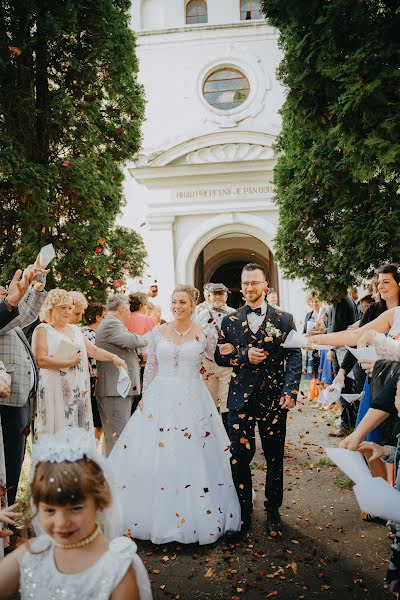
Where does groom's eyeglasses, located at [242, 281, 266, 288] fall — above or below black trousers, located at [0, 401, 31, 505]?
above

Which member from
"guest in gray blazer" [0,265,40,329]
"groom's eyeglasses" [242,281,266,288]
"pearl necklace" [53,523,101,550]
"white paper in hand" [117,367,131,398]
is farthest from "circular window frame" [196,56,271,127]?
"pearl necklace" [53,523,101,550]

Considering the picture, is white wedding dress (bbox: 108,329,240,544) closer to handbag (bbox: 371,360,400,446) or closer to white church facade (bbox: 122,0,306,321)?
handbag (bbox: 371,360,400,446)

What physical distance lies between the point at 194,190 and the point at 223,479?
11.3 meters

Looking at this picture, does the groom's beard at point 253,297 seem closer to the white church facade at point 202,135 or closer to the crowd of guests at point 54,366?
the crowd of guests at point 54,366

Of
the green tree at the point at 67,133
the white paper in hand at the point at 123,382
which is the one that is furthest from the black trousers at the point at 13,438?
the green tree at the point at 67,133

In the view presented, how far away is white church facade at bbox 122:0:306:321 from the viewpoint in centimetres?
1397

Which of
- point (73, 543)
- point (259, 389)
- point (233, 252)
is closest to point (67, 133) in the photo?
point (259, 389)

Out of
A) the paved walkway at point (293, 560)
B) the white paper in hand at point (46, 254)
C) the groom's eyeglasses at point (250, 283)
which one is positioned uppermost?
the white paper in hand at point (46, 254)

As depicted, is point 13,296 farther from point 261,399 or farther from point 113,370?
point 113,370

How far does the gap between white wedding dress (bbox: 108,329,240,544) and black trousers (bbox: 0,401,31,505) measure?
78 cm

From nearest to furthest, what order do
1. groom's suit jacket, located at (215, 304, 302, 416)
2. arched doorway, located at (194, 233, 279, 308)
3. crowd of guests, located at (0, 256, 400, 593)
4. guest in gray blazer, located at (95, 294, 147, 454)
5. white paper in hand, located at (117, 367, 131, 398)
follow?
crowd of guests, located at (0, 256, 400, 593)
groom's suit jacket, located at (215, 304, 302, 416)
white paper in hand, located at (117, 367, 131, 398)
guest in gray blazer, located at (95, 294, 147, 454)
arched doorway, located at (194, 233, 279, 308)

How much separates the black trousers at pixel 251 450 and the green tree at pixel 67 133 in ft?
16.2

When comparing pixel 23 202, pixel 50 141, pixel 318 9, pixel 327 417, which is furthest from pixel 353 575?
pixel 50 141

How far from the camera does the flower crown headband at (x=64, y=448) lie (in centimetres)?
172
